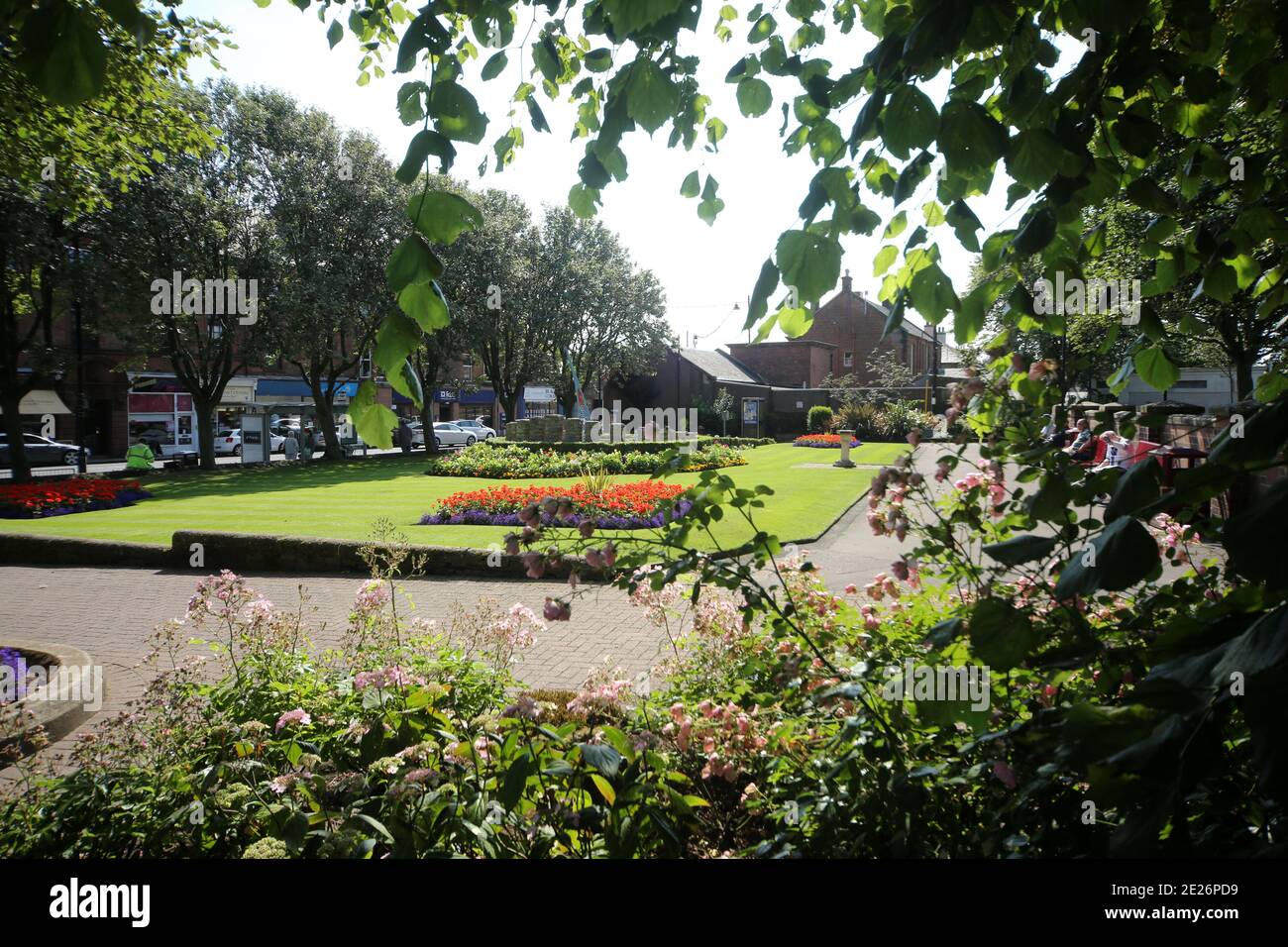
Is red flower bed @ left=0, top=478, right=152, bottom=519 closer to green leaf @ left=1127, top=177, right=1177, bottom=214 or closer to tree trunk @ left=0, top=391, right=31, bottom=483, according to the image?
tree trunk @ left=0, top=391, right=31, bottom=483

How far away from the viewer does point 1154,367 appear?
2.48 metres

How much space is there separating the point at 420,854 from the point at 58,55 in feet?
6.99

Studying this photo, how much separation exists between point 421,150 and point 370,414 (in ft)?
1.94

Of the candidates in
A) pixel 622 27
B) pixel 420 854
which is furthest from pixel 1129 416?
pixel 420 854

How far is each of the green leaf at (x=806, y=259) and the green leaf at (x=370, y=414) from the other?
3.19ft

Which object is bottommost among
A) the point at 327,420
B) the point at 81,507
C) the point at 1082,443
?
the point at 81,507

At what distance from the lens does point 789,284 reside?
66.9 inches

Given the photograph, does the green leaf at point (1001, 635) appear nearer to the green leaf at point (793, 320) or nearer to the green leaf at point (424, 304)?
the green leaf at point (793, 320)

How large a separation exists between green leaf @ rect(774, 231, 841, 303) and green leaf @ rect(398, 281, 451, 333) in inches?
30.5

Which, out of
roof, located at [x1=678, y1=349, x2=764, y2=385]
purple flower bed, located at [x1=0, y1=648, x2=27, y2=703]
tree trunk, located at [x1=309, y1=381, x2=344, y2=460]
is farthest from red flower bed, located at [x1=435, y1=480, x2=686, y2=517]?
roof, located at [x1=678, y1=349, x2=764, y2=385]

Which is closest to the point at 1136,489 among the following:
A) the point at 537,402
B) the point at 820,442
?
the point at 820,442

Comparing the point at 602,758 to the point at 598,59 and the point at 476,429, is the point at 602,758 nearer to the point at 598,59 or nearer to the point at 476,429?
the point at 598,59

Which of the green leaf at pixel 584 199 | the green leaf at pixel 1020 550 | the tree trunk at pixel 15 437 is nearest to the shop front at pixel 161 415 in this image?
the tree trunk at pixel 15 437

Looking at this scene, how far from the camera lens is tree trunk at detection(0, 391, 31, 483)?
21516 millimetres
